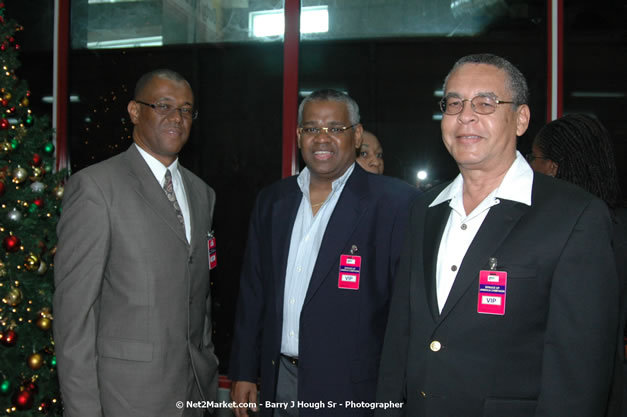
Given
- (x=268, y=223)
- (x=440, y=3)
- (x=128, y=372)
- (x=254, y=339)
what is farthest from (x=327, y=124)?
(x=440, y=3)

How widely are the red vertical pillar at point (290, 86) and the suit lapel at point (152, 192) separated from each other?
159 cm

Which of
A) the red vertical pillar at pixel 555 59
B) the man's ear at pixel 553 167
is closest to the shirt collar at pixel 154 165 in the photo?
the man's ear at pixel 553 167

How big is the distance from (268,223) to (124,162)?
681mm

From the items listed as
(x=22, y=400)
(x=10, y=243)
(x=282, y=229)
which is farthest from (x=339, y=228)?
(x=22, y=400)

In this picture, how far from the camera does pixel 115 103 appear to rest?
13.0 ft

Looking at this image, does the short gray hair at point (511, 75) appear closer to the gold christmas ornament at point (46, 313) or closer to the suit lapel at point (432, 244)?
the suit lapel at point (432, 244)

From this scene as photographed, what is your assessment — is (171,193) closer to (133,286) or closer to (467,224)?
(133,286)

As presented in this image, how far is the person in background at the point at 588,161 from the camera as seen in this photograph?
1.67 metres

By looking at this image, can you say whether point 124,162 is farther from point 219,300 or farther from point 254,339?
point 219,300

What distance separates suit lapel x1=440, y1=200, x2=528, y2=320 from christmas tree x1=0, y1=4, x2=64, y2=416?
2050 mm

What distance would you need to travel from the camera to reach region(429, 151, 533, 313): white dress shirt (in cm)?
138

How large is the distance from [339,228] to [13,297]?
1608 millimetres

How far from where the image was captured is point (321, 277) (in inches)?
75.2

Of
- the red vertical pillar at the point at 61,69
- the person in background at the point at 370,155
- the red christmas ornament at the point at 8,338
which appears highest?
the red vertical pillar at the point at 61,69
